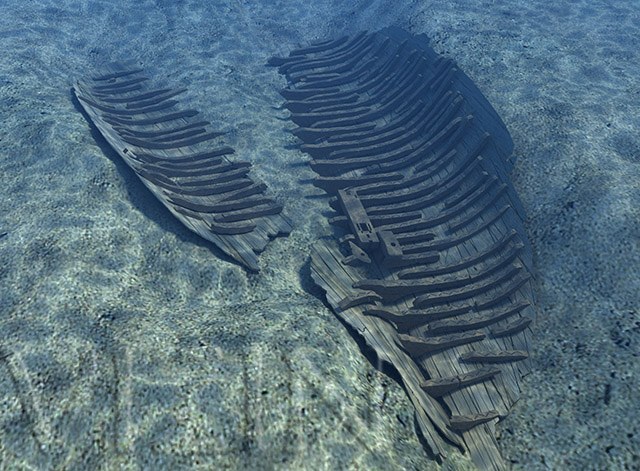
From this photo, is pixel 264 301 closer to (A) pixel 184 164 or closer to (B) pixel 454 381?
(B) pixel 454 381

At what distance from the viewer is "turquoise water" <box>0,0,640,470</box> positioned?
171 inches

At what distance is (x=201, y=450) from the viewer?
4125 millimetres

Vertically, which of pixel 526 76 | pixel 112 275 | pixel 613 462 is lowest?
pixel 613 462

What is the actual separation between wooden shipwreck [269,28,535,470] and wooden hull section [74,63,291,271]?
5.56 ft

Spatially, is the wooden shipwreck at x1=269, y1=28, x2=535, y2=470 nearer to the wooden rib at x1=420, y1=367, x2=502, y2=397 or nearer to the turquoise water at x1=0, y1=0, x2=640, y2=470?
the wooden rib at x1=420, y1=367, x2=502, y2=397

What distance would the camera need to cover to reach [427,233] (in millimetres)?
7996

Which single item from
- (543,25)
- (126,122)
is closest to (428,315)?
(126,122)

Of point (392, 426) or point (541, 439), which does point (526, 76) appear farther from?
point (392, 426)

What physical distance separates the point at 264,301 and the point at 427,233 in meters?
3.70

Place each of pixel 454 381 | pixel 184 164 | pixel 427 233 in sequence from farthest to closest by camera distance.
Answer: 1. pixel 184 164
2. pixel 427 233
3. pixel 454 381

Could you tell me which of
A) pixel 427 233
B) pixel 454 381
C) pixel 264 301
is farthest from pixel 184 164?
pixel 454 381

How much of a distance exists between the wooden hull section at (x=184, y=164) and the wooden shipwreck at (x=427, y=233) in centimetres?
169

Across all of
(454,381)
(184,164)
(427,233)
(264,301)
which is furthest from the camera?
(184,164)

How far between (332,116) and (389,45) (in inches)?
156
